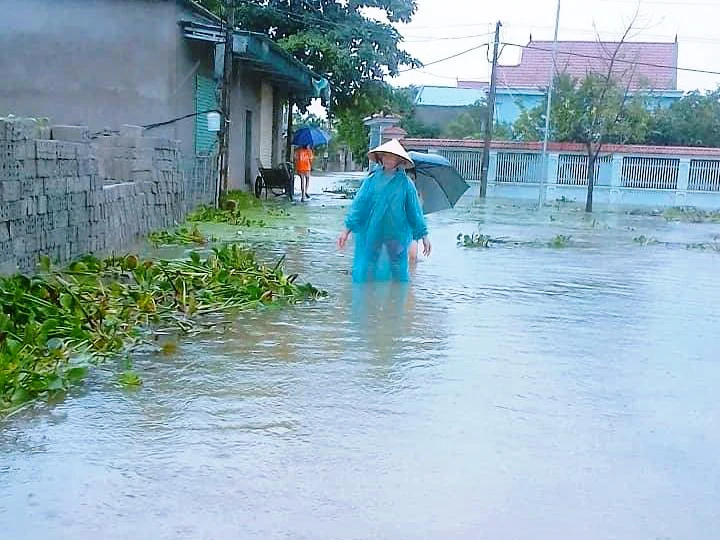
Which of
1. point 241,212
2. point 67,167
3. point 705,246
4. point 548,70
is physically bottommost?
point 705,246

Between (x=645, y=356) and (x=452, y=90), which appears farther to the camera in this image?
(x=452, y=90)

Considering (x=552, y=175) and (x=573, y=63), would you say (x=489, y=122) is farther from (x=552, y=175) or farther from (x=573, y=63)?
(x=573, y=63)

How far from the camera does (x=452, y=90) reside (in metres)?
53.5

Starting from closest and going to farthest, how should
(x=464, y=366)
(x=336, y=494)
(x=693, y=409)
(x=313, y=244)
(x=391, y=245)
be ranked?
(x=336, y=494) < (x=693, y=409) < (x=464, y=366) < (x=391, y=245) < (x=313, y=244)

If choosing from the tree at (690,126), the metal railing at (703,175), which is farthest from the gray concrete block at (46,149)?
the tree at (690,126)

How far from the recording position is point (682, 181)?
3158 centimetres

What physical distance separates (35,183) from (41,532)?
560cm

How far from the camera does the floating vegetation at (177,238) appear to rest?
12.3m

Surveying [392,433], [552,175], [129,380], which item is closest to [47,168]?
[129,380]

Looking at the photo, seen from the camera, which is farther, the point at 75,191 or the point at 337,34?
the point at 337,34

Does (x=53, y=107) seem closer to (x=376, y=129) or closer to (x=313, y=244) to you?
(x=313, y=244)

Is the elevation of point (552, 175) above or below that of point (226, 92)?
below

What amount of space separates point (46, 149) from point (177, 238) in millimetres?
4009

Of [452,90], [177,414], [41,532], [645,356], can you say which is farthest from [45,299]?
[452,90]
